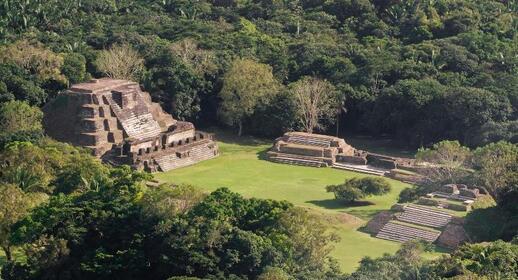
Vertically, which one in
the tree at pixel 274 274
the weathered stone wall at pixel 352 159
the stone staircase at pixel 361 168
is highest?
the weathered stone wall at pixel 352 159

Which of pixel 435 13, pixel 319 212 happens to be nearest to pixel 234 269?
pixel 319 212

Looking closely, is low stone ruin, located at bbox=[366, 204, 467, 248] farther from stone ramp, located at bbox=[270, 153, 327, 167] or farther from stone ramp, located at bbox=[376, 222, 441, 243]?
stone ramp, located at bbox=[270, 153, 327, 167]

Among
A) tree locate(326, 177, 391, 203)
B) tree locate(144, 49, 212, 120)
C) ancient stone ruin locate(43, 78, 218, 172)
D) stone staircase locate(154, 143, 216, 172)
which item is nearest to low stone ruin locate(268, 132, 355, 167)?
stone staircase locate(154, 143, 216, 172)

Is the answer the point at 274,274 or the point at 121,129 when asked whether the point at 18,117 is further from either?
the point at 274,274

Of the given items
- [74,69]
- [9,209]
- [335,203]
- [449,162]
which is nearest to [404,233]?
[335,203]

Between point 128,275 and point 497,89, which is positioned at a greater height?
point 497,89

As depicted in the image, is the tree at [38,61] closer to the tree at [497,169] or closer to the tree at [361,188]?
the tree at [361,188]

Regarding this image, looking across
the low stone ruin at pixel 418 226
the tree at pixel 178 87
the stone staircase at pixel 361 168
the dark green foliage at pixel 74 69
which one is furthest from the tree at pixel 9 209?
the tree at pixel 178 87

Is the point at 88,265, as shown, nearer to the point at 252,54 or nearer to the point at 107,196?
the point at 107,196
